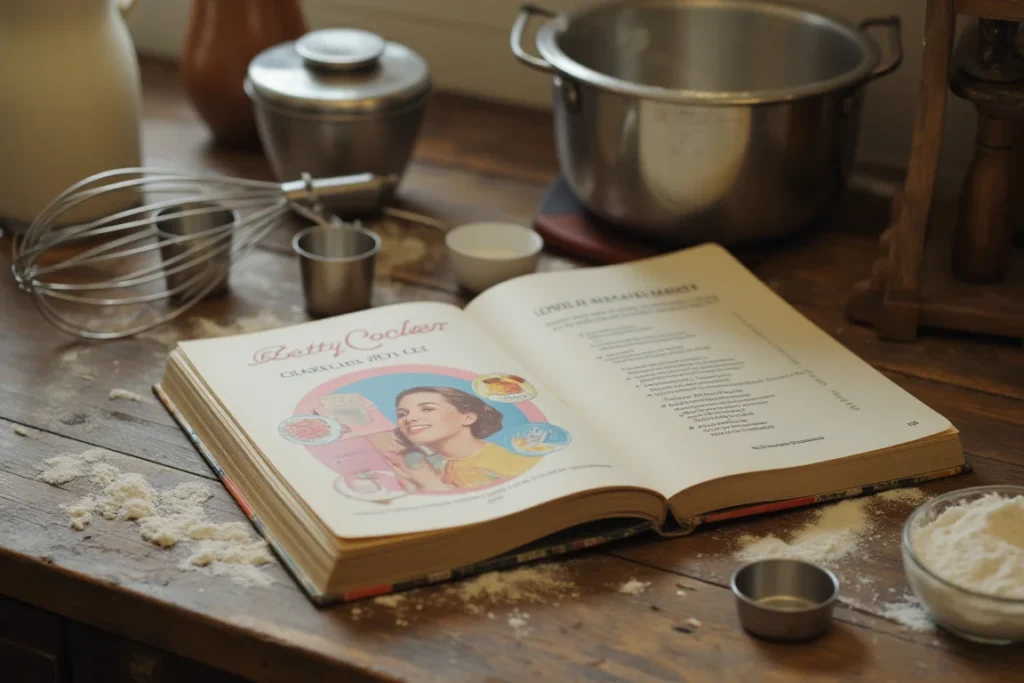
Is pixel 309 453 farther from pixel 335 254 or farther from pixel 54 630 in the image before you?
pixel 335 254

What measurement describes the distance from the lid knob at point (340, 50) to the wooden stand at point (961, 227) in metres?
0.44

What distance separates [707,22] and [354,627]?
2.19 ft

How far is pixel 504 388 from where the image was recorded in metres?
0.68

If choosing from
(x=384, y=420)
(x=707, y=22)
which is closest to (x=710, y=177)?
(x=707, y=22)

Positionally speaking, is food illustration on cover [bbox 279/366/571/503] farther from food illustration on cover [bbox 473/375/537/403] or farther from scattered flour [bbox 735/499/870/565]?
scattered flour [bbox 735/499/870/565]

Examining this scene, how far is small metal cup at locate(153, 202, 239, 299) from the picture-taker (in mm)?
817

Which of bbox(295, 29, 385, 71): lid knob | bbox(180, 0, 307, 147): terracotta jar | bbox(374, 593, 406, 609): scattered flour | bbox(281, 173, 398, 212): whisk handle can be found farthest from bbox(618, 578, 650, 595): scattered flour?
bbox(180, 0, 307, 147): terracotta jar

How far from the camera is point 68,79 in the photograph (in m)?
0.87

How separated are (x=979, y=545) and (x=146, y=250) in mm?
555

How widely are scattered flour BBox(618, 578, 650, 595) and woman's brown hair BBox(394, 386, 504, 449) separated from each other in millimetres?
117

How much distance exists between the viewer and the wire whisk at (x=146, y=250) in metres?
0.79

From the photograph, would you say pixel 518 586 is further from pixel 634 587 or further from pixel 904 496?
pixel 904 496

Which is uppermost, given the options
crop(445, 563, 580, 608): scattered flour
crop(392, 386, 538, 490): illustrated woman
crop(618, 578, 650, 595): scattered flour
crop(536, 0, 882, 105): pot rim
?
crop(536, 0, 882, 105): pot rim

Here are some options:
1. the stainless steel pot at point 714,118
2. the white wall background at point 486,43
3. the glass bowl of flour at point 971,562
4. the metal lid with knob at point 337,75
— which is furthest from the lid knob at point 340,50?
the glass bowl of flour at point 971,562
